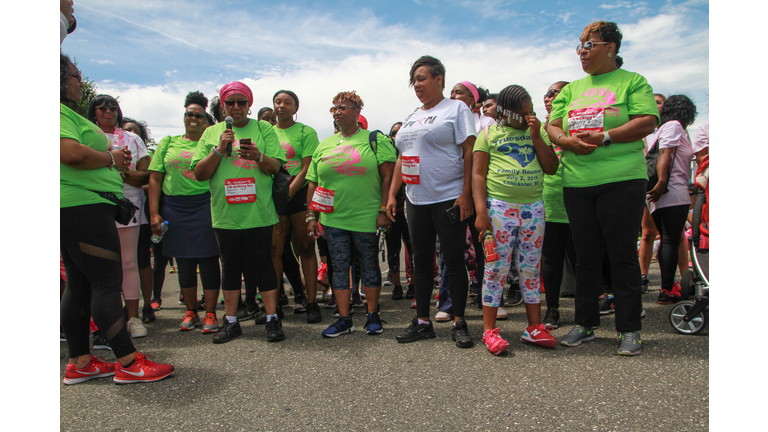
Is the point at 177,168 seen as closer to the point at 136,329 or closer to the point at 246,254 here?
the point at 246,254

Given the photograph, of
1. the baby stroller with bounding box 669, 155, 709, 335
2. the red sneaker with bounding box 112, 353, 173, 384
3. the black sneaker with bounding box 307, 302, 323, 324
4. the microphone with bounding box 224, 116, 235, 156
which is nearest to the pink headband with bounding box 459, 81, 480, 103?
the baby stroller with bounding box 669, 155, 709, 335

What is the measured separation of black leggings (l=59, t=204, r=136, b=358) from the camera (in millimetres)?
2598

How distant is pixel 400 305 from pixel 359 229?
4.90 ft

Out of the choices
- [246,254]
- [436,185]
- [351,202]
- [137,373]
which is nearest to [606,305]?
[436,185]

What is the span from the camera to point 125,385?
2688 millimetres

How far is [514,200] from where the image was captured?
3090 millimetres

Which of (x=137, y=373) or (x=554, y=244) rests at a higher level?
(x=554, y=244)

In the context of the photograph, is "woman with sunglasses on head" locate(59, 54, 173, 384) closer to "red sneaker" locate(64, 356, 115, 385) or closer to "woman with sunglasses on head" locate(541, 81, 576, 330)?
"red sneaker" locate(64, 356, 115, 385)

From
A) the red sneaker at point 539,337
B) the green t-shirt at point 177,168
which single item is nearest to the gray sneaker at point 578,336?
the red sneaker at point 539,337

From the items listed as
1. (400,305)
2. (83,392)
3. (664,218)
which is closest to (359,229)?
(400,305)

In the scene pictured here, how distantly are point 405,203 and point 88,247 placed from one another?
225cm

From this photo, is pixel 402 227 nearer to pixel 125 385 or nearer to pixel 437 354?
pixel 437 354

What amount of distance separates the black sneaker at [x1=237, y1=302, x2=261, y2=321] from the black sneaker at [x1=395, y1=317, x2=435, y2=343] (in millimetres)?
1794

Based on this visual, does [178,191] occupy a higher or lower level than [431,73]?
lower
